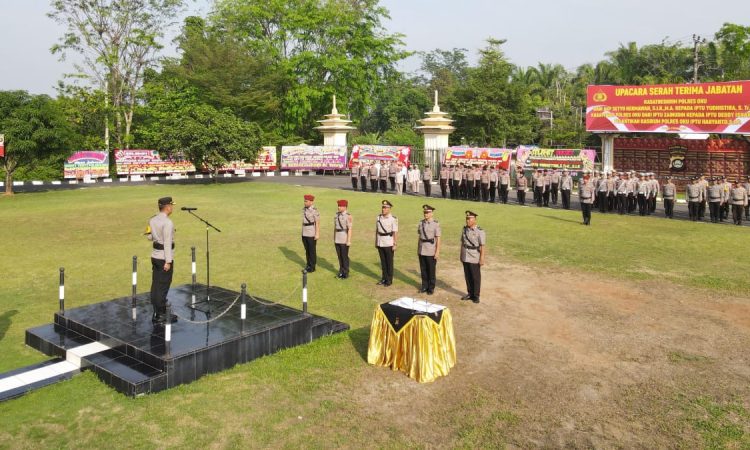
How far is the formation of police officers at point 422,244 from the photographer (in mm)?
10203

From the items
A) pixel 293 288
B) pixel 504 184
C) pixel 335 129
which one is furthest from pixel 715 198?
pixel 335 129

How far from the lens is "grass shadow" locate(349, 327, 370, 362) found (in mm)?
7914

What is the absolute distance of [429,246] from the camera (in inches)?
420

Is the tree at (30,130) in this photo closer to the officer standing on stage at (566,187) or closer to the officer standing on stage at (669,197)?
→ the officer standing on stage at (566,187)

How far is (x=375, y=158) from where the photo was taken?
116 feet

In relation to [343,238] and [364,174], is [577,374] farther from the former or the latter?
[364,174]

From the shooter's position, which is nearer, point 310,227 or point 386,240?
point 386,240

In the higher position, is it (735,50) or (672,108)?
(735,50)

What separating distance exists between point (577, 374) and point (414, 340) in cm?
199

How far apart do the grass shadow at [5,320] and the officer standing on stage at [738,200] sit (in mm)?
19767

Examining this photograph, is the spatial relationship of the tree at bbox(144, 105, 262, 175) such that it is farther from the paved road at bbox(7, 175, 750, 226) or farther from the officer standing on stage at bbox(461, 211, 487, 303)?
the officer standing on stage at bbox(461, 211, 487, 303)

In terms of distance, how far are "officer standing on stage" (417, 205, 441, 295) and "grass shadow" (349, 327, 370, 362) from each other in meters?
2.30

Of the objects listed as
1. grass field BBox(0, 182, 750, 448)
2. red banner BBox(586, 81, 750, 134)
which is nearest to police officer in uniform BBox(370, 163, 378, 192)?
grass field BBox(0, 182, 750, 448)

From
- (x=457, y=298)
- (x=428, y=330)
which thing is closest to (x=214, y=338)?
(x=428, y=330)
